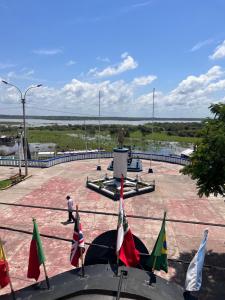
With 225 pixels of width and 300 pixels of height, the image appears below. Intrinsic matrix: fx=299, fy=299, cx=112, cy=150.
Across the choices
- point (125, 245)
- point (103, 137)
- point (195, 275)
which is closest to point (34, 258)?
point (125, 245)

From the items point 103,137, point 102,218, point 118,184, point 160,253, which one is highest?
point 103,137

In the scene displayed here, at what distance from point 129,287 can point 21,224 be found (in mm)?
12116

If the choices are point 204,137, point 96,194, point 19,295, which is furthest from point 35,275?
point 96,194

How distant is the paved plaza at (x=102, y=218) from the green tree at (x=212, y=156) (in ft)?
9.74

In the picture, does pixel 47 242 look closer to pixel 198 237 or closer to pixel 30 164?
pixel 198 237

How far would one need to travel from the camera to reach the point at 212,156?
10.7 m

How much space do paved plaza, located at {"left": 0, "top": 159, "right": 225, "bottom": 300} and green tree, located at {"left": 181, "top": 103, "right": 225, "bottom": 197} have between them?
117 inches

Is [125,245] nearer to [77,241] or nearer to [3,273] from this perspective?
[77,241]

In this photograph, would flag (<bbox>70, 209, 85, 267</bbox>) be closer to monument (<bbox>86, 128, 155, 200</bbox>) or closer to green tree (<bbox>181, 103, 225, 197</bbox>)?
green tree (<bbox>181, 103, 225, 197</bbox>)

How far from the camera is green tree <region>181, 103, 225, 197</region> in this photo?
34.3 ft

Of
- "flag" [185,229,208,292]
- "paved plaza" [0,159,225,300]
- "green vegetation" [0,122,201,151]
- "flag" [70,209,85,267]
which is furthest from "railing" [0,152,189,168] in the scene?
"flag" [185,229,208,292]

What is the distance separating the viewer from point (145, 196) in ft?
73.7

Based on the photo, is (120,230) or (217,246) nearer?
(120,230)

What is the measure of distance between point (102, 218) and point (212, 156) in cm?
868
